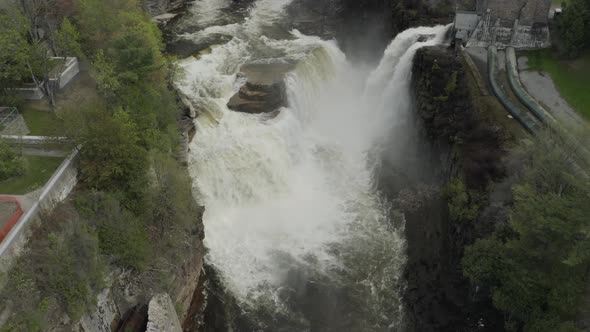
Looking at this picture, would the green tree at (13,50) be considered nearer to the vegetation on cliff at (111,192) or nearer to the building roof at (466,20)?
the vegetation on cliff at (111,192)

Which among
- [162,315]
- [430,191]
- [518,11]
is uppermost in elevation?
[518,11]

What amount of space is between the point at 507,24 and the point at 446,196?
17.2 m

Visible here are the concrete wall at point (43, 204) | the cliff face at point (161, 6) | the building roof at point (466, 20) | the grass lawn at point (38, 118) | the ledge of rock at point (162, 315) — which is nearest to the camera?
the concrete wall at point (43, 204)

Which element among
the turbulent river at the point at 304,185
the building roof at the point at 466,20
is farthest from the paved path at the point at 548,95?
the turbulent river at the point at 304,185

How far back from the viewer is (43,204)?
21172 millimetres

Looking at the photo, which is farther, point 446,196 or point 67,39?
point 446,196

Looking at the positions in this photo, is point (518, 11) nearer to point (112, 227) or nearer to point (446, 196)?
point (446, 196)

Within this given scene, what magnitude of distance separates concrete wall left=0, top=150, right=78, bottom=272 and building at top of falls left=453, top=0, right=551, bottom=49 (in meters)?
31.1

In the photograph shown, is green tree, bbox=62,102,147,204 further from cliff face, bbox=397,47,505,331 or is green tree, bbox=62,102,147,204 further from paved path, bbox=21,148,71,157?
cliff face, bbox=397,47,505,331

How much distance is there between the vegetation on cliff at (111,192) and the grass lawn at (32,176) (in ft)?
6.37

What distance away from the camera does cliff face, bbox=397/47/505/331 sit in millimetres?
27281

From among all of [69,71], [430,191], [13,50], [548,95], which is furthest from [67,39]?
[548,95]

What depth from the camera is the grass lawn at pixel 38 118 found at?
26364mm

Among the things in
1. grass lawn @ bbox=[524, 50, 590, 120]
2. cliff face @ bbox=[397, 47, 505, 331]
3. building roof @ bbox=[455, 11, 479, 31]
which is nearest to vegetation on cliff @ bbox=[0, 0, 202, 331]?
cliff face @ bbox=[397, 47, 505, 331]
